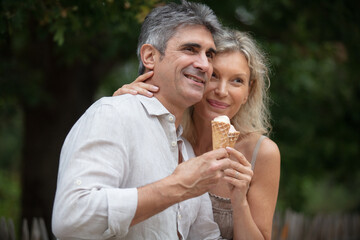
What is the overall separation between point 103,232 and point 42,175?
5505 millimetres

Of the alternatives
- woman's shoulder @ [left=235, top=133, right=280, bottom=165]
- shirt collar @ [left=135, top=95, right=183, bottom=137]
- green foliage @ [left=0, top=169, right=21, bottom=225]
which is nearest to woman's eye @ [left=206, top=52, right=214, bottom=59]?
shirt collar @ [left=135, top=95, right=183, bottom=137]

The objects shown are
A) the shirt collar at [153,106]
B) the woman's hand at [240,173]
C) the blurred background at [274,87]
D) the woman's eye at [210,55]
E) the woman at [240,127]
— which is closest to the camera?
the woman's hand at [240,173]

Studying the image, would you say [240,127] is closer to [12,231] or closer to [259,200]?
[259,200]

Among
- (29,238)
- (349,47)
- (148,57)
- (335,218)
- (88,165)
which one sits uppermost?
(148,57)

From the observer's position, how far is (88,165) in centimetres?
212

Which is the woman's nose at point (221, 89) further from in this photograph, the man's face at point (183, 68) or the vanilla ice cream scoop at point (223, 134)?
the vanilla ice cream scoop at point (223, 134)

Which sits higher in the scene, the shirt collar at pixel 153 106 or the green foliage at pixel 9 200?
the shirt collar at pixel 153 106

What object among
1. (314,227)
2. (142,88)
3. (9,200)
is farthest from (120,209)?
(9,200)

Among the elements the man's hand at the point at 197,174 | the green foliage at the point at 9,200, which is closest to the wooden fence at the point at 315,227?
the man's hand at the point at 197,174

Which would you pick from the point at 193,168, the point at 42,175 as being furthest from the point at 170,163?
the point at 42,175

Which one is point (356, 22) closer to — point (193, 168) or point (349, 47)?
point (349, 47)

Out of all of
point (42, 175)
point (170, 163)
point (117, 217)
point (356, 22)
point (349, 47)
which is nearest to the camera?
point (117, 217)

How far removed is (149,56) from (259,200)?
1254 millimetres

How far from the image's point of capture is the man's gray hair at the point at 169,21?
273 cm
